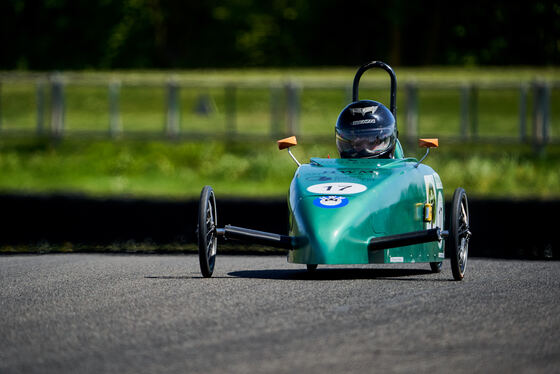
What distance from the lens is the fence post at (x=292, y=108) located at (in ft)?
107

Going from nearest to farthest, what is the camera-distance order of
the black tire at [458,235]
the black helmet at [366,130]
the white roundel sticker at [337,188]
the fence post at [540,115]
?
the black tire at [458,235] < the white roundel sticker at [337,188] < the black helmet at [366,130] < the fence post at [540,115]

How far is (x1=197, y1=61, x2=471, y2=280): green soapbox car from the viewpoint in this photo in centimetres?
994

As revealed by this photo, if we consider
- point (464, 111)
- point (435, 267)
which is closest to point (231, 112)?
point (464, 111)

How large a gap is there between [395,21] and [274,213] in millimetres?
41976

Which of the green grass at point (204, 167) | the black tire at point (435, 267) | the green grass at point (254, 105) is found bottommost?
the green grass at point (204, 167)

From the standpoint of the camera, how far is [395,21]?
6103 cm

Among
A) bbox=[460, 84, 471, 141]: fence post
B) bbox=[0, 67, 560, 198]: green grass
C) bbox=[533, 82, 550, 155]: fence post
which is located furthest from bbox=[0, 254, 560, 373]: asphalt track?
bbox=[460, 84, 471, 141]: fence post

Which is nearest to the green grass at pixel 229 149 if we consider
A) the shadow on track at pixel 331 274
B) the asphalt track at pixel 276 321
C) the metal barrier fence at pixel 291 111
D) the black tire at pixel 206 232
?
the metal barrier fence at pixel 291 111

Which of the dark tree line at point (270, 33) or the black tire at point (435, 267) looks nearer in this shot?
the black tire at point (435, 267)

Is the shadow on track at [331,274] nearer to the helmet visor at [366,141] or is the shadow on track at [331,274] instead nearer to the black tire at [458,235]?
the black tire at [458,235]

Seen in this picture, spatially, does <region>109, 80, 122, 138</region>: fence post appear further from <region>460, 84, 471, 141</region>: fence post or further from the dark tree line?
the dark tree line

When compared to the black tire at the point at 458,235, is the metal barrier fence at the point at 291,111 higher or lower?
lower

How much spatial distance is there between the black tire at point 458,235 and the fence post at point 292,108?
865 inches

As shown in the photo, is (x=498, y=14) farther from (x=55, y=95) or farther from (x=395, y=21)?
(x=55, y=95)
